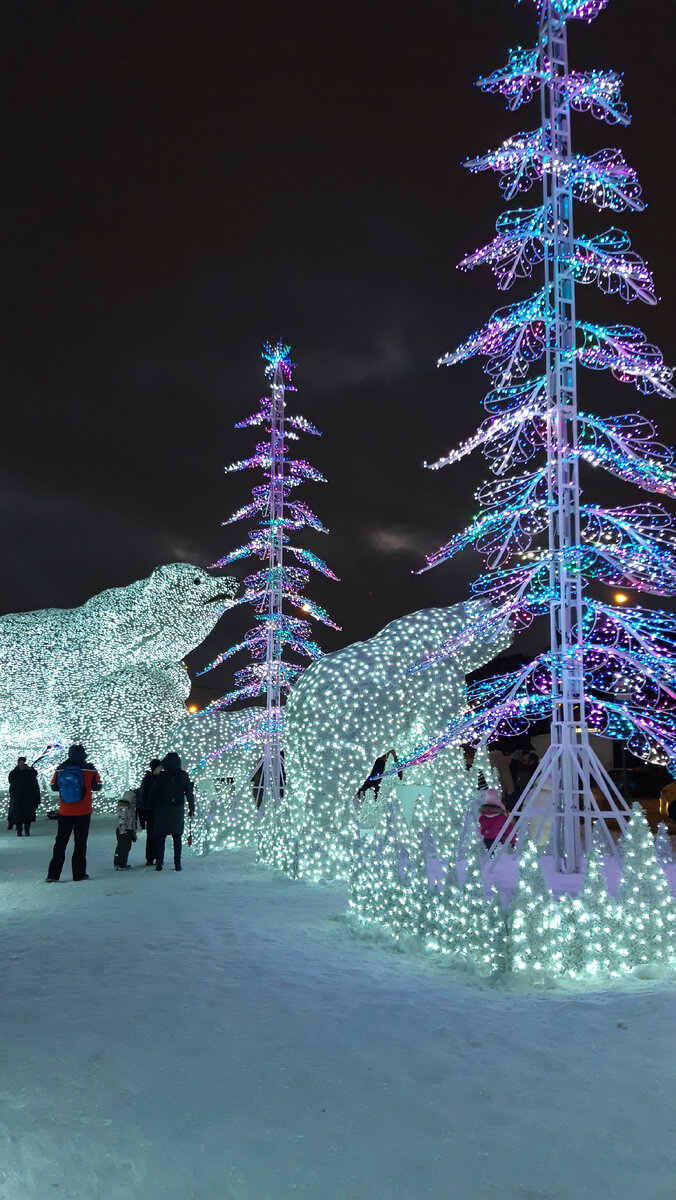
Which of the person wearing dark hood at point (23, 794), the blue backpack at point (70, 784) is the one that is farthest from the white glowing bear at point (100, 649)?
the blue backpack at point (70, 784)

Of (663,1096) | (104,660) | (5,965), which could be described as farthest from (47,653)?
(663,1096)

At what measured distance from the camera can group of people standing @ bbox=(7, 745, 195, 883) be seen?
9844 millimetres

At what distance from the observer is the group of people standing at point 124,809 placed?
9844mm

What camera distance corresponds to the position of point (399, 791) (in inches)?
442

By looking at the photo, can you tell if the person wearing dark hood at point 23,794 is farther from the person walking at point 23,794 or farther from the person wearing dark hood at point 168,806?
the person wearing dark hood at point 168,806

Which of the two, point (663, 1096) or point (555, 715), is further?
point (555, 715)

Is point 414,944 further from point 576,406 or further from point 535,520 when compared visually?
point 576,406

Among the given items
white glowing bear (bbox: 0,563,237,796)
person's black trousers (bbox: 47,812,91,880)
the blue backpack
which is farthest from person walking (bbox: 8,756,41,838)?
the blue backpack

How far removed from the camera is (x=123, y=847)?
1092 centimetres

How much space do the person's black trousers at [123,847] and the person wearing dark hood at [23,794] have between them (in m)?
5.00

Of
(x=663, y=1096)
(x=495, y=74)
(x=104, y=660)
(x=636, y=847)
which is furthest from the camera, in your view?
(x=104, y=660)

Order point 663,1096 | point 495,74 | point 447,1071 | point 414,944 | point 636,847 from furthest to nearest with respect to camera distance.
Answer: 1. point 495,74
2. point 414,944
3. point 636,847
4. point 447,1071
5. point 663,1096

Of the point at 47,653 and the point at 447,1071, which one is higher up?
the point at 47,653

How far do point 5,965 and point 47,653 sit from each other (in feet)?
41.4
